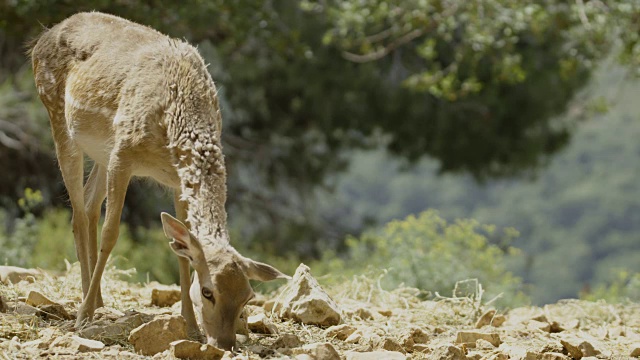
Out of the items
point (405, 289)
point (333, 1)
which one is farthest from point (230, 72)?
point (405, 289)

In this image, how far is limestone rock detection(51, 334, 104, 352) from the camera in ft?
16.4

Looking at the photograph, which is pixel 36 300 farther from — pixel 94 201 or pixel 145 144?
pixel 145 144

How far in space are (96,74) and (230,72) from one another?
793 cm

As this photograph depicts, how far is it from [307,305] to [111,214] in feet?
4.78

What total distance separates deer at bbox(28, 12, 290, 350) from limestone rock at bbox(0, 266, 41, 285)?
698 mm

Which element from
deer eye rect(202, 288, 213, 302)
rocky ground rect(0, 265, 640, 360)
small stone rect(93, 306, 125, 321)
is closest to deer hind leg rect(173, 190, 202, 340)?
rocky ground rect(0, 265, 640, 360)

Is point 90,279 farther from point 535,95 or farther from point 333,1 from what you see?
point 535,95

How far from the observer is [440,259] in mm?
9133

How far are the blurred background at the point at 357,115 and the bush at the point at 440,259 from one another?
0.03 metres

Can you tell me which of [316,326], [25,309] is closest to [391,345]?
[316,326]

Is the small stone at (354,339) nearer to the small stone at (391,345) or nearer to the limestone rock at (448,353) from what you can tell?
the small stone at (391,345)

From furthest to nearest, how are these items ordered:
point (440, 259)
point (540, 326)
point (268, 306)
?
point (440, 259), point (268, 306), point (540, 326)

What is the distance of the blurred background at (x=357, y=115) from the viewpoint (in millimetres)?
10305

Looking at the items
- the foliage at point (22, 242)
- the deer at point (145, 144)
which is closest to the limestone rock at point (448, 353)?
the deer at point (145, 144)
